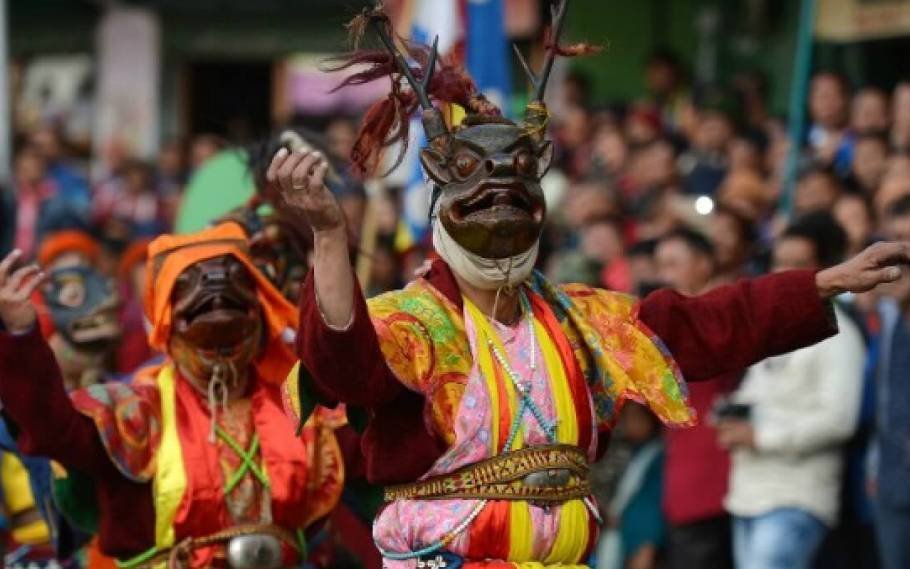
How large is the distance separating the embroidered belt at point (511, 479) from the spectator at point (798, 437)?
313 centimetres

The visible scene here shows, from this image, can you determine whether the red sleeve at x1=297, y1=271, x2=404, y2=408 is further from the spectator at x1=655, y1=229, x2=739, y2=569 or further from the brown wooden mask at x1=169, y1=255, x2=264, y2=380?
the spectator at x1=655, y1=229, x2=739, y2=569

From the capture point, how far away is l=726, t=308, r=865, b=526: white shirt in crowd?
841 centimetres

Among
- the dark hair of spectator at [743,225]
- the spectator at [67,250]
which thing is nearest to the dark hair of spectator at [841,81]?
the dark hair of spectator at [743,225]

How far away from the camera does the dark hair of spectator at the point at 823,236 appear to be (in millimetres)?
8609

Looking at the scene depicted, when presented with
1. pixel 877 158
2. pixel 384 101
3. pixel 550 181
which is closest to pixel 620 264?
pixel 877 158

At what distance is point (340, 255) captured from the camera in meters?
5.15

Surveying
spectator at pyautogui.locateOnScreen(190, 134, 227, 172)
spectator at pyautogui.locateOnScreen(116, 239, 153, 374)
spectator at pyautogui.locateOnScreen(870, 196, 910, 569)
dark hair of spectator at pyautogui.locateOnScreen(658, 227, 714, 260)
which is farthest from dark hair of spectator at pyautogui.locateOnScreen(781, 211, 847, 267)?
spectator at pyautogui.locateOnScreen(190, 134, 227, 172)

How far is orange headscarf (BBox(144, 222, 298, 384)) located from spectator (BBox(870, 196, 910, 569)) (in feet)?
7.92

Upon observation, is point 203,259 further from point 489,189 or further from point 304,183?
point 304,183

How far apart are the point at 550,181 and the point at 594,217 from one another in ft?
5.76

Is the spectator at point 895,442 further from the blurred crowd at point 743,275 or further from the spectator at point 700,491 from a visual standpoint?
the spectator at point 700,491

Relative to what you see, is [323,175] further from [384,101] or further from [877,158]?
[877,158]

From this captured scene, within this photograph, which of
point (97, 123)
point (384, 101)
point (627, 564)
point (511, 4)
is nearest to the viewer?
point (384, 101)

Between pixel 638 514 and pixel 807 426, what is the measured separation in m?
1.56
